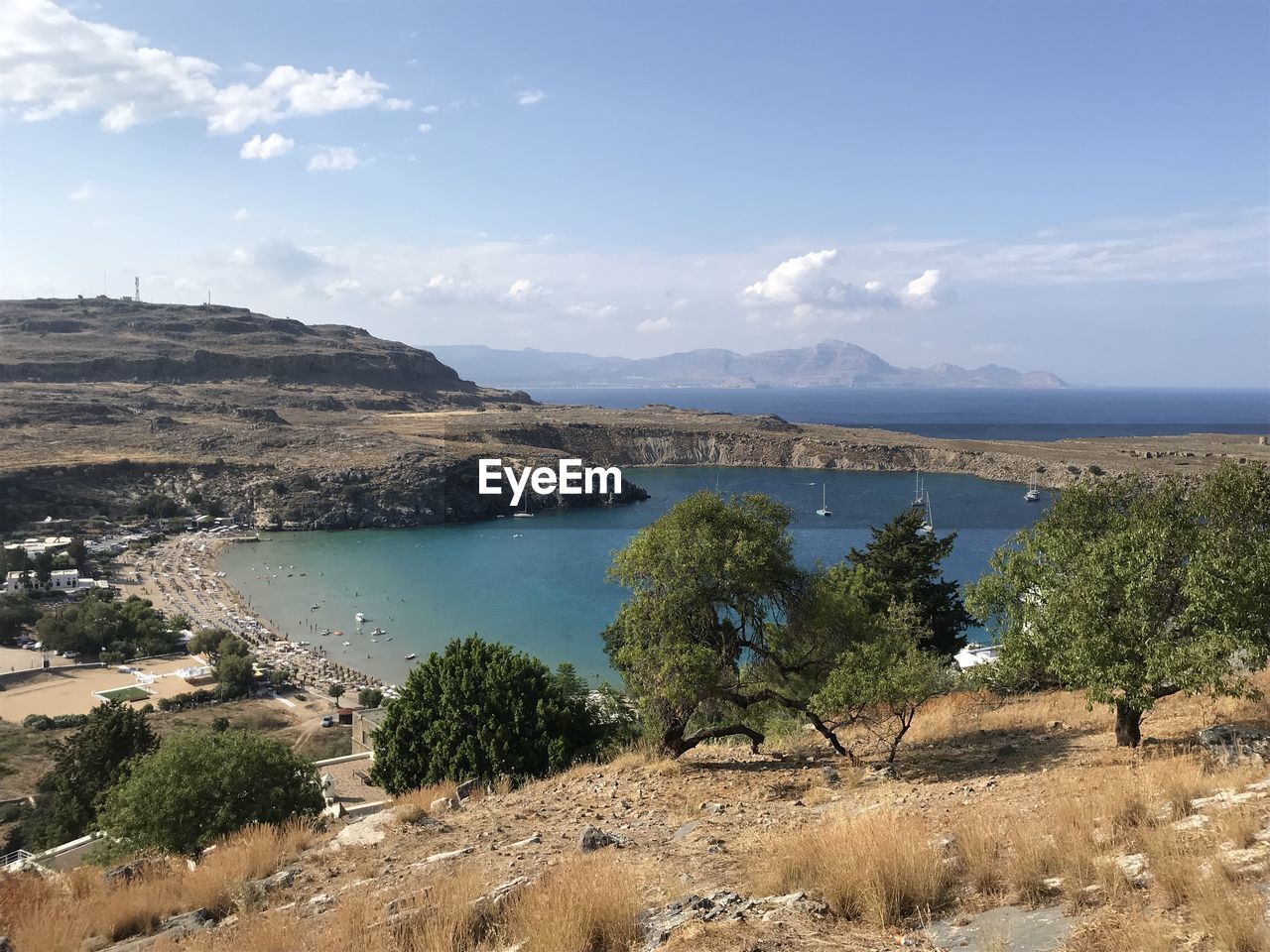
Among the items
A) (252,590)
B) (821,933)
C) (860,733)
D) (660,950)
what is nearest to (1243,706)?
(860,733)

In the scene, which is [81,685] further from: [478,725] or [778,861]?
[778,861]

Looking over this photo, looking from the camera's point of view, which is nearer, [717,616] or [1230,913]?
[1230,913]

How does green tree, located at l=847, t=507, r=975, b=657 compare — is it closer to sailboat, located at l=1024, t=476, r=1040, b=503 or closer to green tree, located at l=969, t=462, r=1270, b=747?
green tree, located at l=969, t=462, r=1270, b=747

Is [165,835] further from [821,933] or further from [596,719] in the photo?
[821,933]

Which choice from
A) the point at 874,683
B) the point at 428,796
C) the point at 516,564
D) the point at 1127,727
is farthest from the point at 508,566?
the point at 1127,727

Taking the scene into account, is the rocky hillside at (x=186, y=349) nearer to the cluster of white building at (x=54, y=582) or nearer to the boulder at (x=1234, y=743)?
the cluster of white building at (x=54, y=582)

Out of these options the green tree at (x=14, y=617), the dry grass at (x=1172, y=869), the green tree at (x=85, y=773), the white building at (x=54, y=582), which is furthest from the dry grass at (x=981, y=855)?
the white building at (x=54, y=582)
